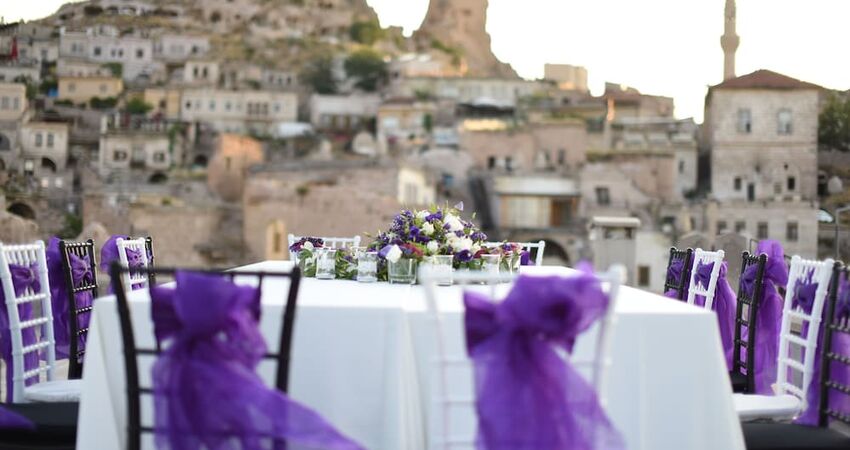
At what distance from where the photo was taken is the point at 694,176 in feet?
140

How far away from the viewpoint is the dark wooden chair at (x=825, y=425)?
3.57 m

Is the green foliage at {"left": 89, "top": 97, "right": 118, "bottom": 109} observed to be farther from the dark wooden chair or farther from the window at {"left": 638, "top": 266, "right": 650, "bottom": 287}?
the dark wooden chair

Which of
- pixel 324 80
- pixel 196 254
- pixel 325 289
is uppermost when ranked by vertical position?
pixel 324 80

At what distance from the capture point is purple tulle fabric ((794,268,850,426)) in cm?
366

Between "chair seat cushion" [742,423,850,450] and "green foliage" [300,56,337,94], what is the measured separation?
63.3m

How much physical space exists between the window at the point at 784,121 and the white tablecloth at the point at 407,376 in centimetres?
4132

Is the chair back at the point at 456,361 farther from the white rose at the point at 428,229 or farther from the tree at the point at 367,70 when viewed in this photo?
the tree at the point at 367,70

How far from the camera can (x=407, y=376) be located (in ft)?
10.8

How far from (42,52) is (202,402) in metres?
71.6

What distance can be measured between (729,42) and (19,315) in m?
52.4

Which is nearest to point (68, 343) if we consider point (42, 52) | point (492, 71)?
point (42, 52)

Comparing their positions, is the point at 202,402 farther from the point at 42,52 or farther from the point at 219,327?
the point at 42,52

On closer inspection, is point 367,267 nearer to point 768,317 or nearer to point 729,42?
point 768,317

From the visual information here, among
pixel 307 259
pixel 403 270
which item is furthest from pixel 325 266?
pixel 403 270
